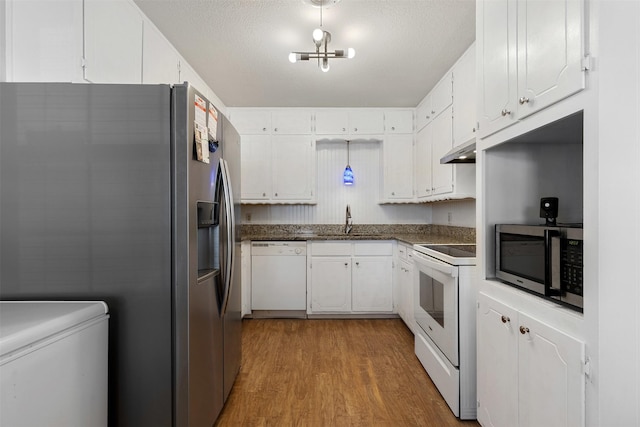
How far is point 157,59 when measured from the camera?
94.7 inches

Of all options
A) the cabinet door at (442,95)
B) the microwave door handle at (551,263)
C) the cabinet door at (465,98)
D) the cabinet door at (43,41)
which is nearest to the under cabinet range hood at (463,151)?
the cabinet door at (465,98)

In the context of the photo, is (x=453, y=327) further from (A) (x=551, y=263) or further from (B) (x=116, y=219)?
(B) (x=116, y=219)

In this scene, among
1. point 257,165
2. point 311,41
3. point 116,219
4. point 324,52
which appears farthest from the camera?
point 257,165

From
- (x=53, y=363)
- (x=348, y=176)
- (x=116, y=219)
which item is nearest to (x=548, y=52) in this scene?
(x=116, y=219)

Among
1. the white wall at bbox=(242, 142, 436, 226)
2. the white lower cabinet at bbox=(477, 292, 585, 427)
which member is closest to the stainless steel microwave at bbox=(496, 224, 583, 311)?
the white lower cabinet at bbox=(477, 292, 585, 427)

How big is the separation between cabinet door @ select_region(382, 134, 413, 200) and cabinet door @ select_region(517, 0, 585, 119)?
283cm

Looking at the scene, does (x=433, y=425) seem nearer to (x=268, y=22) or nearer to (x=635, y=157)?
(x=635, y=157)

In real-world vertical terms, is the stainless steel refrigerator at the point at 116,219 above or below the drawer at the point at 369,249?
above

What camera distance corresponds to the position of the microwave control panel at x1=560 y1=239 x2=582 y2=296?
110 centimetres

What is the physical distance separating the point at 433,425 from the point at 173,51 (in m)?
3.13

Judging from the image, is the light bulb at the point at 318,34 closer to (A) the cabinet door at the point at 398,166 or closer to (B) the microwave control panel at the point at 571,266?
(B) the microwave control panel at the point at 571,266

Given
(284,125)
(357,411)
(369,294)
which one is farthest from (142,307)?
(284,125)

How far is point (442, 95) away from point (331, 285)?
2283mm

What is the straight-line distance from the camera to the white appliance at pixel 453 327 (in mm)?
1946
